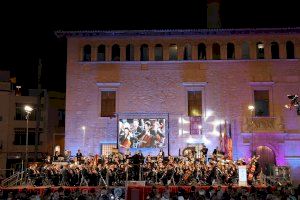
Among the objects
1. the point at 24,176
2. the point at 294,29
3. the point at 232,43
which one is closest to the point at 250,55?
the point at 232,43

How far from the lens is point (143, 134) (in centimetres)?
3297

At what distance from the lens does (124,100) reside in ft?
112

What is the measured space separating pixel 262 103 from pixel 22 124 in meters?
24.6

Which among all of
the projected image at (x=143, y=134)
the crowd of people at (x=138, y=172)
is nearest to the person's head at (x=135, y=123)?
the projected image at (x=143, y=134)

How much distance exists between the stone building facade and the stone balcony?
0.07m

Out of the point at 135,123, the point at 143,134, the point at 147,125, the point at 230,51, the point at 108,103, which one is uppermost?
the point at 230,51

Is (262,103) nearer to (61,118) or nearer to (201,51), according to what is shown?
(201,51)

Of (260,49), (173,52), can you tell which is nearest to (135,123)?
(173,52)

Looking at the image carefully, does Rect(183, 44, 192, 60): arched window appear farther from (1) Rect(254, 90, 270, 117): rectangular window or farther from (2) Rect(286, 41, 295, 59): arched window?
(2) Rect(286, 41, 295, 59): arched window

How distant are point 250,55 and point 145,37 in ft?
26.7

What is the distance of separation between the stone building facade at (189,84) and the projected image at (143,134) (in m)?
0.56

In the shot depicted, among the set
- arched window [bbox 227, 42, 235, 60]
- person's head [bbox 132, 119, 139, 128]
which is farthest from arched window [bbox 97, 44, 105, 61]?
arched window [bbox 227, 42, 235, 60]

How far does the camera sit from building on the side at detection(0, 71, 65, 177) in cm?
4466

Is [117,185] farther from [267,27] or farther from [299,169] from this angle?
[267,27]
